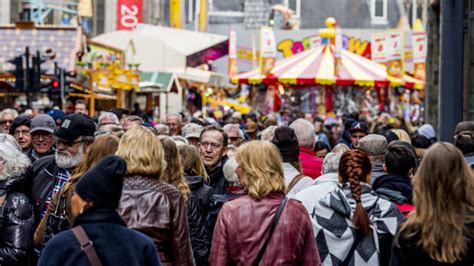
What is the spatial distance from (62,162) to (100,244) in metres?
3.03

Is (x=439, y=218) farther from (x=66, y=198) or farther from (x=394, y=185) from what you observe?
(x=394, y=185)

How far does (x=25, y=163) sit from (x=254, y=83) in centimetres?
2362

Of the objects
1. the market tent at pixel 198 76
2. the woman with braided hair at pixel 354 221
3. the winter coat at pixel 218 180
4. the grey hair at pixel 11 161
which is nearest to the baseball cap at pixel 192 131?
the winter coat at pixel 218 180

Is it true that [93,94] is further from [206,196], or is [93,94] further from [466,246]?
[466,246]

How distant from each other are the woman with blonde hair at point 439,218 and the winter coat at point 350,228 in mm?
1594

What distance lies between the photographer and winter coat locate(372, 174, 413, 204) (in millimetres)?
8070

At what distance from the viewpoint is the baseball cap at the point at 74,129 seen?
26.7ft

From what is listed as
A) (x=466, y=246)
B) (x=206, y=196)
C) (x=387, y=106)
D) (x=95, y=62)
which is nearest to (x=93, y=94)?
(x=95, y=62)

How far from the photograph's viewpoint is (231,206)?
676cm

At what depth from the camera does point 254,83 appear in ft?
103

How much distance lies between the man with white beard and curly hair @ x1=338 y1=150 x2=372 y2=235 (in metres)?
1.92

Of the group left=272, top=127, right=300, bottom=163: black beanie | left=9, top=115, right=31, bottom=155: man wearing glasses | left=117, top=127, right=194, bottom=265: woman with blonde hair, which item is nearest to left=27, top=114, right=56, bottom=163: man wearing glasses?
left=9, top=115, right=31, bottom=155: man wearing glasses

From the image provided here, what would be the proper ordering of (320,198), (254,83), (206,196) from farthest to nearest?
(254,83) < (206,196) < (320,198)

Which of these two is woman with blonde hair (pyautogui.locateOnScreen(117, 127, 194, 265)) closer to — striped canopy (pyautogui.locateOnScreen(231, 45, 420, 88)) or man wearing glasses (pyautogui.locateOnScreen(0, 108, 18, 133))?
man wearing glasses (pyautogui.locateOnScreen(0, 108, 18, 133))
